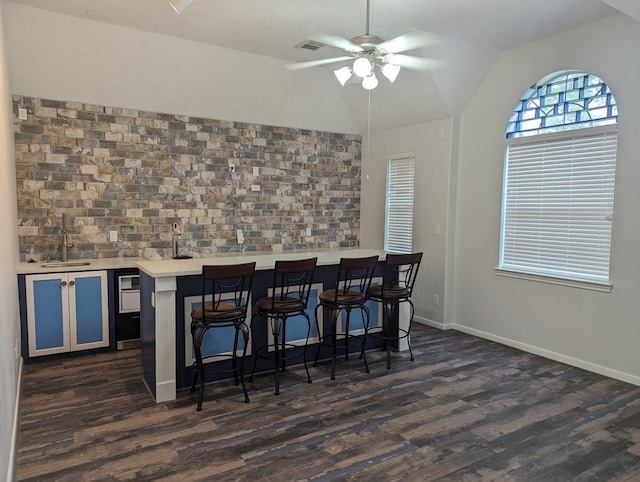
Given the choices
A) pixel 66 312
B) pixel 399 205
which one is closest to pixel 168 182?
pixel 66 312

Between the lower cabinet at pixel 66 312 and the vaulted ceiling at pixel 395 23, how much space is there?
2459 millimetres


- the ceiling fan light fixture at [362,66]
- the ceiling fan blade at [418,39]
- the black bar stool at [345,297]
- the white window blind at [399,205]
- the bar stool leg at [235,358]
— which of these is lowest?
the bar stool leg at [235,358]

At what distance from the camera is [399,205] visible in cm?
603

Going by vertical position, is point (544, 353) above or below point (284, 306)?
below

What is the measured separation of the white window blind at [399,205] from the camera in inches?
229

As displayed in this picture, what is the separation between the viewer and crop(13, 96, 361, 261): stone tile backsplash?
4492 mm

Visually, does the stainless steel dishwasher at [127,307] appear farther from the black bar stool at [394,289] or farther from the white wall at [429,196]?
the white wall at [429,196]

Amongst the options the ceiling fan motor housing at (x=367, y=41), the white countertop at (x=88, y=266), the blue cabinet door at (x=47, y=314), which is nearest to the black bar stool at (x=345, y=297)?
the ceiling fan motor housing at (x=367, y=41)

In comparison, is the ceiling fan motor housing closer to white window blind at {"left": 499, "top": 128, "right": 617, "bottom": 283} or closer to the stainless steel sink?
white window blind at {"left": 499, "top": 128, "right": 617, "bottom": 283}

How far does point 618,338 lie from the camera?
3814mm

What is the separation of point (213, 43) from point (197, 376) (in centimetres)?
338

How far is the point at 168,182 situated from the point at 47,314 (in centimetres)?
188

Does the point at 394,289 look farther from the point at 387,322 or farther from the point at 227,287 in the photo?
the point at 227,287

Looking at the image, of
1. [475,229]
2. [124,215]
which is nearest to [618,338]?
[475,229]
